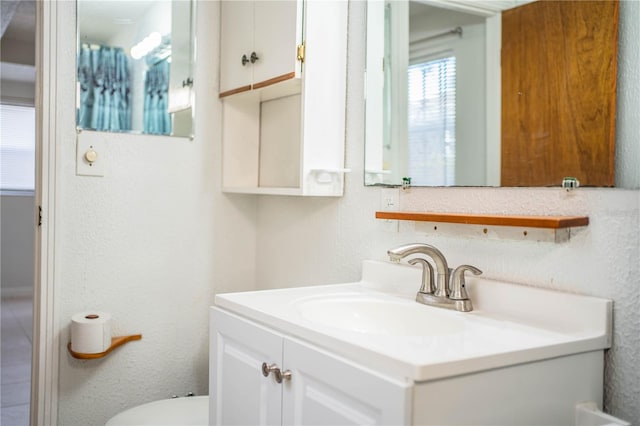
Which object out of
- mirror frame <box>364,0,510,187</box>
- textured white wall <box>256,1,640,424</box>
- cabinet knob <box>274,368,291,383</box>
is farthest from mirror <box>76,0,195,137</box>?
cabinet knob <box>274,368,291,383</box>

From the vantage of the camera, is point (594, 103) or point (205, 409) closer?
point (594, 103)

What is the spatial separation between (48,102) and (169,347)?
927 mm

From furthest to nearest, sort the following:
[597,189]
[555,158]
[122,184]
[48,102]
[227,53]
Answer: [227,53] < [122,184] < [48,102] < [555,158] < [597,189]

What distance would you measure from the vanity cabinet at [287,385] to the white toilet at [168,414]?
0.40m

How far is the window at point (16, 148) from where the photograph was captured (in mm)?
5934

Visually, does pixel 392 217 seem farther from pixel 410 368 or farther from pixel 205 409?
pixel 205 409

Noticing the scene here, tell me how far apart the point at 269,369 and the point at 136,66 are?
1308 millimetres

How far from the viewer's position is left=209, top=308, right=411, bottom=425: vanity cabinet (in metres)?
0.95

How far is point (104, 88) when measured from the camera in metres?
1.99

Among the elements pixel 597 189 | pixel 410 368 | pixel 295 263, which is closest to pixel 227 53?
pixel 295 263

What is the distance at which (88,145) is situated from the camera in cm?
194

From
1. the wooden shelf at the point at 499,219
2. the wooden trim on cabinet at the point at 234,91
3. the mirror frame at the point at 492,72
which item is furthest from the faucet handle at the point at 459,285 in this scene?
the wooden trim on cabinet at the point at 234,91

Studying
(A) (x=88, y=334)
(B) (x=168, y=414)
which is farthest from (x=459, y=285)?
(A) (x=88, y=334)

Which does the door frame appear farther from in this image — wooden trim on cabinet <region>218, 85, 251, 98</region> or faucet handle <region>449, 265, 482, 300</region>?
faucet handle <region>449, 265, 482, 300</region>
